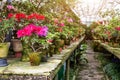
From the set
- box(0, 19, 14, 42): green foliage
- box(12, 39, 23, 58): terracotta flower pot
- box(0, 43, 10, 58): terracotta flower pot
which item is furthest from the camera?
box(12, 39, 23, 58): terracotta flower pot

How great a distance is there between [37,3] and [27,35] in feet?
9.58

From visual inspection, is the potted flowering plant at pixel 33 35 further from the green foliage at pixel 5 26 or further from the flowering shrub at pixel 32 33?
the green foliage at pixel 5 26

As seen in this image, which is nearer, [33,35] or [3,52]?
[3,52]

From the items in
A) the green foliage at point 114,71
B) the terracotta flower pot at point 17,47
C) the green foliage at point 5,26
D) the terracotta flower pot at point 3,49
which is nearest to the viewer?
the terracotta flower pot at point 3,49

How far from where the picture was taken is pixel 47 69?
11.3 ft

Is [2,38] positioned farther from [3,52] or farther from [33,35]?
[33,35]

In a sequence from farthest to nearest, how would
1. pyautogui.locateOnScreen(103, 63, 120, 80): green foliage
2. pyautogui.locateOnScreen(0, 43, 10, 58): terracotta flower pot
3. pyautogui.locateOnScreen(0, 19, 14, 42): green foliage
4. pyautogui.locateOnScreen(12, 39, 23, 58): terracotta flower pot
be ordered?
1. pyautogui.locateOnScreen(103, 63, 120, 80): green foliage
2. pyautogui.locateOnScreen(12, 39, 23, 58): terracotta flower pot
3. pyautogui.locateOnScreen(0, 19, 14, 42): green foliage
4. pyautogui.locateOnScreen(0, 43, 10, 58): terracotta flower pot

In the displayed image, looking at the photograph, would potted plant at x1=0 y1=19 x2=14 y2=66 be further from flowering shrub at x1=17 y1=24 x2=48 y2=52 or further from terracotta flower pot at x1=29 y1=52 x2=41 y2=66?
terracotta flower pot at x1=29 y1=52 x2=41 y2=66

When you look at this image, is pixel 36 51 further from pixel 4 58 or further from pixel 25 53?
pixel 4 58

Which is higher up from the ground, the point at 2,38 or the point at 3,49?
the point at 2,38

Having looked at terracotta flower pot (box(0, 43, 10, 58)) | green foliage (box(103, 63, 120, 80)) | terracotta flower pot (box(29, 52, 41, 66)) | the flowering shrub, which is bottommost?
green foliage (box(103, 63, 120, 80))

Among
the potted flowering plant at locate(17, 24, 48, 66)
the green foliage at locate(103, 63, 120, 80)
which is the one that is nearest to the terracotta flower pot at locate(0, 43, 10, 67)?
the potted flowering plant at locate(17, 24, 48, 66)

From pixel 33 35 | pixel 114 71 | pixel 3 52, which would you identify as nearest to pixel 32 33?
pixel 33 35

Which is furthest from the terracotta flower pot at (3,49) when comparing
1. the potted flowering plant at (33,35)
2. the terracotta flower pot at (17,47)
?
the terracotta flower pot at (17,47)
